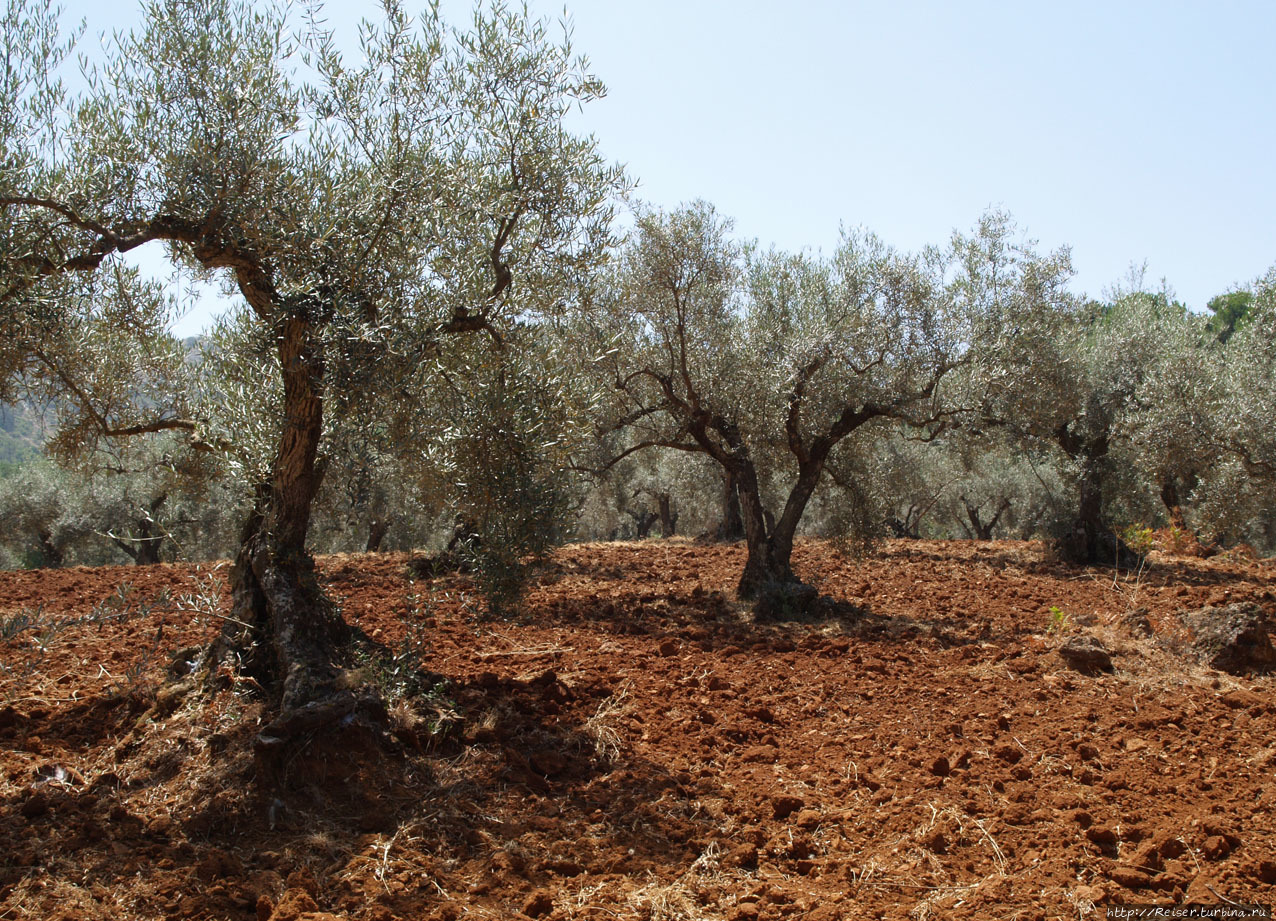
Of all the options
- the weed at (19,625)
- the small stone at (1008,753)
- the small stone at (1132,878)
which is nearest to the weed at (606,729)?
the small stone at (1008,753)

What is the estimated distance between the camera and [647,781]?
567cm

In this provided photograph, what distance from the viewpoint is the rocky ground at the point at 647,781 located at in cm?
427

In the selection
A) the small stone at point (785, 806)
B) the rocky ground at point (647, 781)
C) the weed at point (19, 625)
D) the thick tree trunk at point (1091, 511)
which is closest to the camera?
the weed at point (19, 625)

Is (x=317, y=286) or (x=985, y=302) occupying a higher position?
(x=985, y=302)

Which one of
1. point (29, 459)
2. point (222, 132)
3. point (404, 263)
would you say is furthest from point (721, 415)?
point (29, 459)

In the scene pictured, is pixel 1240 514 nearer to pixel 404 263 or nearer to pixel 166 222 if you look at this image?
pixel 404 263

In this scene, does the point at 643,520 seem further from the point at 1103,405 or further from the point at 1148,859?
the point at 1148,859

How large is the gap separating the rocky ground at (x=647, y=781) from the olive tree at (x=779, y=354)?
145 inches

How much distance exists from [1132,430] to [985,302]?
551 centimetres

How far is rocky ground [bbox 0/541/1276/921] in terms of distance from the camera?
14.0ft

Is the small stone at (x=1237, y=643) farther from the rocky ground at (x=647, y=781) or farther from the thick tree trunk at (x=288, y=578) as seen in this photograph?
the thick tree trunk at (x=288, y=578)

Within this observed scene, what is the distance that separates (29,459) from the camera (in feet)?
98.8

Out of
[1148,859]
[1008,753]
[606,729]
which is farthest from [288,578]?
[1148,859]

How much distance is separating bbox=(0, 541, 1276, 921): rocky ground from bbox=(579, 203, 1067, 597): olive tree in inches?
145
